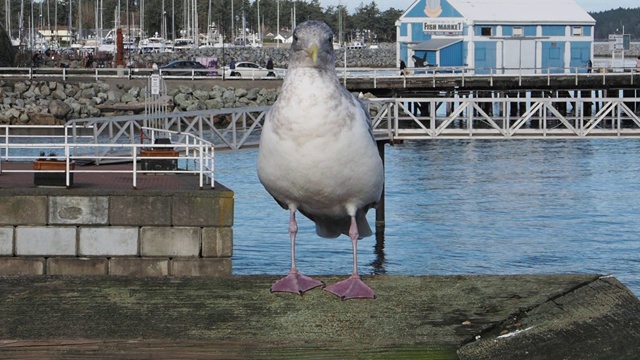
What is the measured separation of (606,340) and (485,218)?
26194 mm

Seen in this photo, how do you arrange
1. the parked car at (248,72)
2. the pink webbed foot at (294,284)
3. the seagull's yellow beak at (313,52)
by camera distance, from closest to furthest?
the pink webbed foot at (294,284) → the seagull's yellow beak at (313,52) → the parked car at (248,72)

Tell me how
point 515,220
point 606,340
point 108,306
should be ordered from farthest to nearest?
point 515,220, point 108,306, point 606,340

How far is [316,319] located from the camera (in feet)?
19.6

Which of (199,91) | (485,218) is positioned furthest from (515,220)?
(199,91)

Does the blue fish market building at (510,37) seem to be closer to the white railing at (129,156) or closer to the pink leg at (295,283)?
the white railing at (129,156)

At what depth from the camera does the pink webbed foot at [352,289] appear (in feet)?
21.5

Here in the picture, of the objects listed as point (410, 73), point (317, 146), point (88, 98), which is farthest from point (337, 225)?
point (410, 73)

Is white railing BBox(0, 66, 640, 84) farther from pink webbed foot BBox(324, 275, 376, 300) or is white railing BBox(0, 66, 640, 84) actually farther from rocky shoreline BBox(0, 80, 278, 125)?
pink webbed foot BBox(324, 275, 376, 300)

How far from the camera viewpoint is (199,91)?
213 ft

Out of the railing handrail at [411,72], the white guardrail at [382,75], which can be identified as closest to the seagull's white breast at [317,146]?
the white guardrail at [382,75]

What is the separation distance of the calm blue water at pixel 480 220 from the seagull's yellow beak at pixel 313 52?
15.6 metres

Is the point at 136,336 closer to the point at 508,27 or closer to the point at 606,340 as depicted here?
the point at 606,340

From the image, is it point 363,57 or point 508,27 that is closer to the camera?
point 508,27

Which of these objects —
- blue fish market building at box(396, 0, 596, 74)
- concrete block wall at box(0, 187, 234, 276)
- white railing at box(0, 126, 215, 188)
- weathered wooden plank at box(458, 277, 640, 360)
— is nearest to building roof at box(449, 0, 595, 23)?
blue fish market building at box(396, 0, 596, 74)
